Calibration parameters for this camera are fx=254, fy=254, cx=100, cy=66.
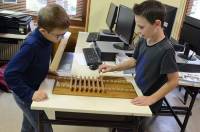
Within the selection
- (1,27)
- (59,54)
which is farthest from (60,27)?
(1,27)

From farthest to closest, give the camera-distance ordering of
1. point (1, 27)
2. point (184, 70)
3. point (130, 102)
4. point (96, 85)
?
point (1, 27) → point (184, 70) → point (96, 85) → point (130, 102)

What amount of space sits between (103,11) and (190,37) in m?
1.38

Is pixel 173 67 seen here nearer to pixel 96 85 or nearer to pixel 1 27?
pixel 96 85

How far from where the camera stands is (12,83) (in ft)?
4.58

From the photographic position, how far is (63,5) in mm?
3590

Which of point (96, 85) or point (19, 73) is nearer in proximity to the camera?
point (19, 73)

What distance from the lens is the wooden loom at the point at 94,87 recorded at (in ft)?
4.80

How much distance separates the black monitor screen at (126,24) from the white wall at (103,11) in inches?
30.8

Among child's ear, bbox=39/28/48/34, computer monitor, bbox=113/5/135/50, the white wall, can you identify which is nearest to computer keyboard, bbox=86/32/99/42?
computer monitor, bbox=113/5/135/50

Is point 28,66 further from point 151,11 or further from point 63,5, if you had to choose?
point 63,5

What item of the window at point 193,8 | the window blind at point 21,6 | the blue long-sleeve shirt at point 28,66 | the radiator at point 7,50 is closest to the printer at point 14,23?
the radiator at point 7,50

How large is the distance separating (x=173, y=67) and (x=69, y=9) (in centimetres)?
243

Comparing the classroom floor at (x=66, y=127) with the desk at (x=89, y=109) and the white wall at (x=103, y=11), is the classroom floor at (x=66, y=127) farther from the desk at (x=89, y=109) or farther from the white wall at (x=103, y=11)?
the white wall at (x=103, y=11)

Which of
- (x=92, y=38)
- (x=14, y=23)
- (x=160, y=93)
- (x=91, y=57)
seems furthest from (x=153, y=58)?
(x=14, y=23)
